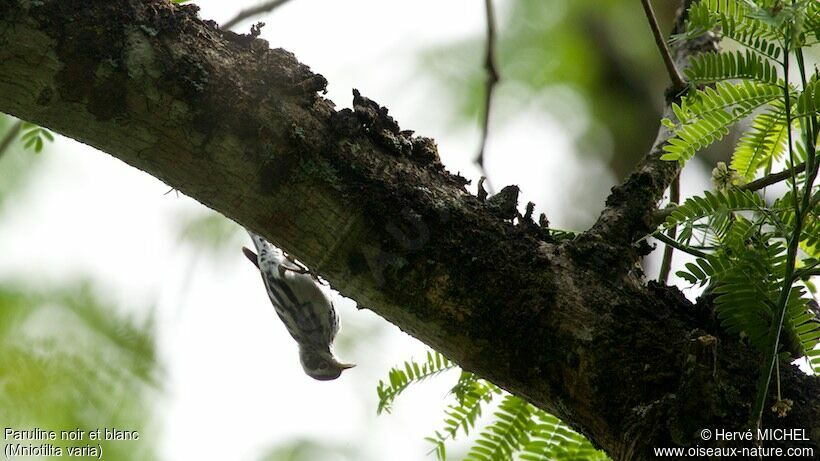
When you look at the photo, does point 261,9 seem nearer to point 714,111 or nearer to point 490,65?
point 490,65

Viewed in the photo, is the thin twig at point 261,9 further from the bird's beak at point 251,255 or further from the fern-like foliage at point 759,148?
the fern-like foliage at point 759,148

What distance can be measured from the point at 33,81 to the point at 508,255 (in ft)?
3.93

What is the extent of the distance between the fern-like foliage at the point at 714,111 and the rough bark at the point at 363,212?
0.79 ft

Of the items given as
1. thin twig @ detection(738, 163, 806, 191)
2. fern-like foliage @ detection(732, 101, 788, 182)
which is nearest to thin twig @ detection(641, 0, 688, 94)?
fern-like foliage @ detection(732, 101, 788, 182)

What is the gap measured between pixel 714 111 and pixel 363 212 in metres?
0.88

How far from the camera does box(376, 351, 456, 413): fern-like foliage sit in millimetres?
2730

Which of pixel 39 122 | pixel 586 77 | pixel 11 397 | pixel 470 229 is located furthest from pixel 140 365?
pixel 586 77

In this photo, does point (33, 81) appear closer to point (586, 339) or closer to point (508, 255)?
point (508, 255)

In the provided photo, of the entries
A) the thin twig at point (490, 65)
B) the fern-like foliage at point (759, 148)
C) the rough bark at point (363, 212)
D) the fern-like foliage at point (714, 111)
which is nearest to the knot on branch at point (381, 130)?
the rough bark at point (363, 212)

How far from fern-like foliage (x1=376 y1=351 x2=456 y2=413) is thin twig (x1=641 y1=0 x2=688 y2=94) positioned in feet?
3.78

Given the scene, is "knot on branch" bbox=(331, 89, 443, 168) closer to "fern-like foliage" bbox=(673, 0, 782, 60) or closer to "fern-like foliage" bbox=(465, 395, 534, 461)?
"fern-like foliage" bbox=(673, 0, 782, 60)

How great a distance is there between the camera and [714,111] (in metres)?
2.00

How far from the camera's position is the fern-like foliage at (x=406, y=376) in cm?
273

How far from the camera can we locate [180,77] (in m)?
1.98
